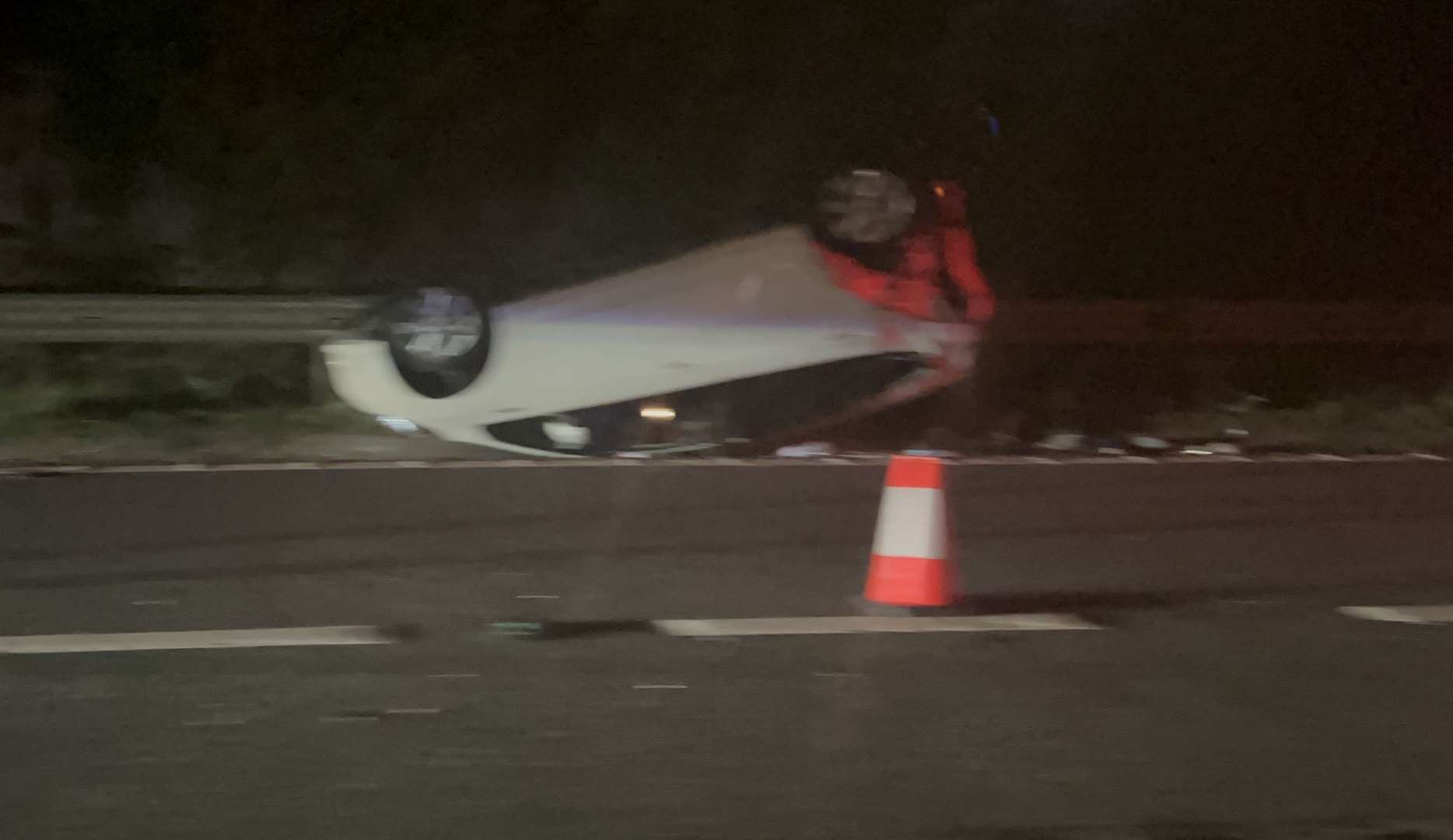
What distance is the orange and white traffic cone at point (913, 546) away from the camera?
275 inches

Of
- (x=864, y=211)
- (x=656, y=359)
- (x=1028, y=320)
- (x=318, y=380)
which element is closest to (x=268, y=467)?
(x=318, y=380)

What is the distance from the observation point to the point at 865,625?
6742 mm

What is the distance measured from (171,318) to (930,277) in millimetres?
5522

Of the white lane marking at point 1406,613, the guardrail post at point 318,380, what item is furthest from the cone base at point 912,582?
the guardrail post at point 318,380

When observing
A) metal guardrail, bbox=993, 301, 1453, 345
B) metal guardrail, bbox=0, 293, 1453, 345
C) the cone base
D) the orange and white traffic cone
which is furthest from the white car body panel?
the cone base

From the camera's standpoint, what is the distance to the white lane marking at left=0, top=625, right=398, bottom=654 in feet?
20.2

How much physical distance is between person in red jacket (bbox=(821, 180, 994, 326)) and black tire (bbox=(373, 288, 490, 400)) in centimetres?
245

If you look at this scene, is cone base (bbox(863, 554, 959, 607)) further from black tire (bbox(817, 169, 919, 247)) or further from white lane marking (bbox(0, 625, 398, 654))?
black tire (bbox(817, 169, 919, 247))

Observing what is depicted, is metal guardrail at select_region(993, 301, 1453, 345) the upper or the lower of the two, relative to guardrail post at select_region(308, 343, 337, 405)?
upper

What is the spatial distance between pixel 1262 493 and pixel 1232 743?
5064 millimetres

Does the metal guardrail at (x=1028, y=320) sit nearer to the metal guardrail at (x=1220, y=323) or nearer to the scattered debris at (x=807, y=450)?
the metal guardrail at (x=1220, y=323)

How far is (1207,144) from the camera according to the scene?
1806 centimetres

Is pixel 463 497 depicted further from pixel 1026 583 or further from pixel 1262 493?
pixel 1262 493

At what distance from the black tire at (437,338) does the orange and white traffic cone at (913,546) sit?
4616mm
